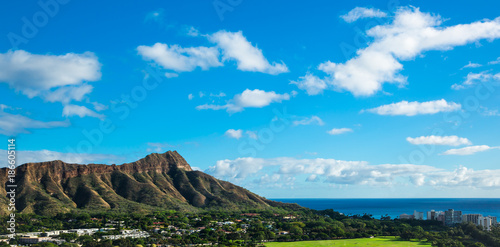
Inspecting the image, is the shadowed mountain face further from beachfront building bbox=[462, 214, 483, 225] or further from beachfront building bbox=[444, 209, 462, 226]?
beachfront building bbox=[462, 214, 483, 225]

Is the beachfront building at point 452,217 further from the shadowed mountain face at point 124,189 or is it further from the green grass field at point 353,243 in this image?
the shadowed mountain face at point 124,189

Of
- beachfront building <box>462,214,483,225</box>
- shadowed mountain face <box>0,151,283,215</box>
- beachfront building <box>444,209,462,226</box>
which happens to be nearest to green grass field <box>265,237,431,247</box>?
beachfront building <box>462,214,483,225</box>

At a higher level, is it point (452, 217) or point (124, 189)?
point (124, 189)

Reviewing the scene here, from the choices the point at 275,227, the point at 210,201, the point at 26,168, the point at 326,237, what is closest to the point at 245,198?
the point at 210,201

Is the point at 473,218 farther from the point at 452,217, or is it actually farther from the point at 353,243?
the point at 353,243

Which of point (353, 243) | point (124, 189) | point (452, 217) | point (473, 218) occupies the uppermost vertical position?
point (124, 189)

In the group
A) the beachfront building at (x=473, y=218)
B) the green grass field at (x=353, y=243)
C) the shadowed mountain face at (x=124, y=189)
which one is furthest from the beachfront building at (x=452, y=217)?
the shadowed mountain face at (x=124, y=189)

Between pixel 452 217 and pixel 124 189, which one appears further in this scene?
pixel 124 189

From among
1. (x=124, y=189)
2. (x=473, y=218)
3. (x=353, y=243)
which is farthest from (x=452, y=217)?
(x=124, y=189)

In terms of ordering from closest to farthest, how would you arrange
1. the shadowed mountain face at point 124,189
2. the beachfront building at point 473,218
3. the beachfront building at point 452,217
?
the beachfront building at point 473,218
the shadowed mountain face at point 124,189
the beachfront building at point 452,217
